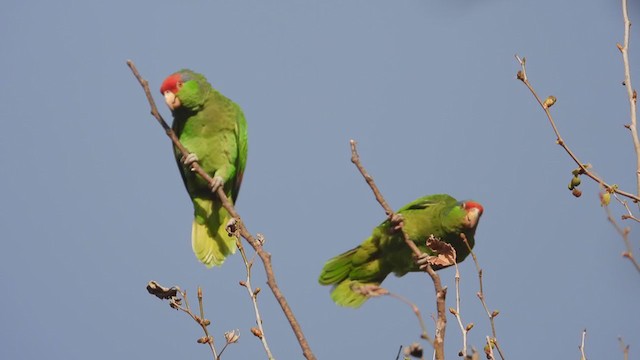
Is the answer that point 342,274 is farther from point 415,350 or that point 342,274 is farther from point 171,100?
point 415,350

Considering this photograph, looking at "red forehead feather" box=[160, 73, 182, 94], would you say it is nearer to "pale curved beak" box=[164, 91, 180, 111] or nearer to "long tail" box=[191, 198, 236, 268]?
"pale curved beak" box=[164, 91, 180, 111]

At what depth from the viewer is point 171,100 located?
174 inches

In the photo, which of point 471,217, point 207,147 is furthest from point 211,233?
point 471,217

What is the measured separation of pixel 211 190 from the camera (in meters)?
4.52

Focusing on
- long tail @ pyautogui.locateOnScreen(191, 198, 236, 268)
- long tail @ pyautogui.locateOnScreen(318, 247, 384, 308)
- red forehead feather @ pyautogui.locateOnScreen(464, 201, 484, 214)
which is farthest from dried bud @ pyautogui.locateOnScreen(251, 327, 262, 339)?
long tail @ pyautogui.locateOnScreen(191, 198, 236, 268)

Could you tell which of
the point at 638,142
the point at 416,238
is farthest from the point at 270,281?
the point at 416,238

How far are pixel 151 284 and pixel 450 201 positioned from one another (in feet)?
6.80

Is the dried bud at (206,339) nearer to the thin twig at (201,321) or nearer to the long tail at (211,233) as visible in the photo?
the thin twig at (201,321)

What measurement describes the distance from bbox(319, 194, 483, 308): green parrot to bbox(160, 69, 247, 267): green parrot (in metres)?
0.74

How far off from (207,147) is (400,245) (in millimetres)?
1286

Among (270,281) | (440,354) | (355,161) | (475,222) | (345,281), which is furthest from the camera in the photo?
(345,281)

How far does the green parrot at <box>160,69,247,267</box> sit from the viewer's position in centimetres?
446

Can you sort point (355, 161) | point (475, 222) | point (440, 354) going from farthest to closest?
1. point (475, 222)
2. point (355, 161)
3. point (440, 354)

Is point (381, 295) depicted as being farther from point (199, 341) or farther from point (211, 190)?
point (211, 190)
